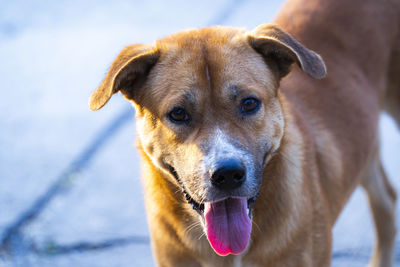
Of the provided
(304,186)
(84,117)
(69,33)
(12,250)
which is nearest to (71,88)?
(84,117)

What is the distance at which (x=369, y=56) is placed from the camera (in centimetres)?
378

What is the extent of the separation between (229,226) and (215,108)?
1.86 feet

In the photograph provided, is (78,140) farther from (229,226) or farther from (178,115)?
(229,226)

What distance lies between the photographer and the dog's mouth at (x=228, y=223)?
265 cm

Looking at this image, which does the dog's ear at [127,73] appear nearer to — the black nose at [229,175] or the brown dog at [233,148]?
the brown dog at [233,148]

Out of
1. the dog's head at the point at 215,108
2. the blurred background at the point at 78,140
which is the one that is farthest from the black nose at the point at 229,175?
the blurred background at the point at 78,140

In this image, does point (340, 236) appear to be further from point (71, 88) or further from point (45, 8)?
point (45, 8)

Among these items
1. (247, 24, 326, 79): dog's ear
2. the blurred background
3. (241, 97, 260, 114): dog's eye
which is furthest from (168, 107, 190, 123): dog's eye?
the blurred background

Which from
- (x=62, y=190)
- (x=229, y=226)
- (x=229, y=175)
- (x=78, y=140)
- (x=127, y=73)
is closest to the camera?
(x=229, y=175)

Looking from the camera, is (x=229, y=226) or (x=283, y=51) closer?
(x=229, y=226)

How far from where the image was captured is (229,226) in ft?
8.73

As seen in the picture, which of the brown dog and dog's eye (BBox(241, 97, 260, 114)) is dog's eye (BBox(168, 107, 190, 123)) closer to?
the brown dog

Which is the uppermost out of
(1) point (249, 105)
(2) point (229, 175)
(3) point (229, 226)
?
A: (1) point (249, 105)

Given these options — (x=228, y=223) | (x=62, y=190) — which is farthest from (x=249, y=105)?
(x=62, y=190)
